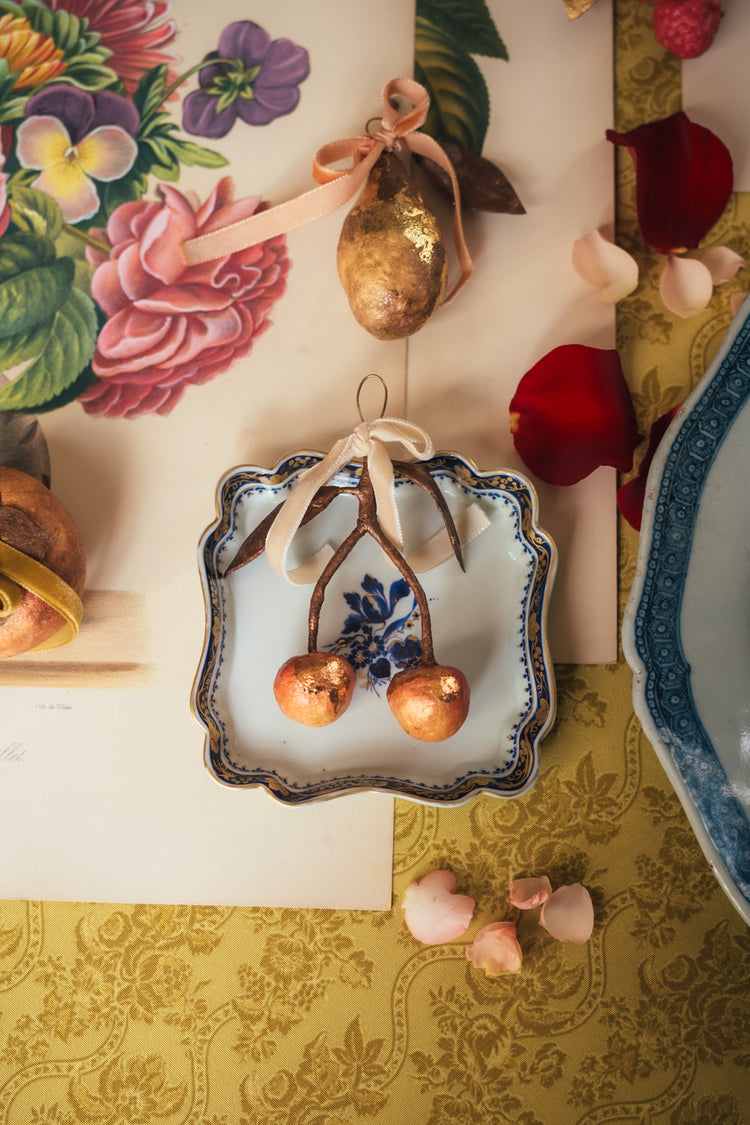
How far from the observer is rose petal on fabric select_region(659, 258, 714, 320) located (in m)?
0.53

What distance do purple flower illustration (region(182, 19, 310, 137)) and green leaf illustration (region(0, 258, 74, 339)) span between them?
0.47ft

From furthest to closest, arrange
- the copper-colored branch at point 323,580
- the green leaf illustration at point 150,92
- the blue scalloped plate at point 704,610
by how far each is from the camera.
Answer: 1. the green leaf illustration at point 150,92
2. the copper-colored branch at point 323,580
3. the blue scalloped plate at point 704,610

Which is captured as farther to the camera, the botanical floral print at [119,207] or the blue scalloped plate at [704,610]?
the botanical floral print at [119,207]

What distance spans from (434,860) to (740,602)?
25 centimetres

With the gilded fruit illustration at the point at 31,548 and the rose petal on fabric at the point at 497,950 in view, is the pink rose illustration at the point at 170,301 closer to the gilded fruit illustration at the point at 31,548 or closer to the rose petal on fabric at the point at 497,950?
the gilded fruit illustration at the point at 31,548

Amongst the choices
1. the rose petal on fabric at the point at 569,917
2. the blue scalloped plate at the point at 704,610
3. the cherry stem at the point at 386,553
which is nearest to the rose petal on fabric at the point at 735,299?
the blue scalloped plate at the point at 704,610

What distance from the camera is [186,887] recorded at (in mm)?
516

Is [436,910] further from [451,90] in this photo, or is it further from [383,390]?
[451,90]

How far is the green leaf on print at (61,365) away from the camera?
0.56 metres

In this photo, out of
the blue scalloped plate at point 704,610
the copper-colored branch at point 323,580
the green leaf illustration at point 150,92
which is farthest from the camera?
the green leaf illustration at point 150,92

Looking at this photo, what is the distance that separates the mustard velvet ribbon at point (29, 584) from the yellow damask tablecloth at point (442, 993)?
0.21 meters

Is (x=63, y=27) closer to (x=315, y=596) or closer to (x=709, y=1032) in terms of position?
(x=315, y=596)

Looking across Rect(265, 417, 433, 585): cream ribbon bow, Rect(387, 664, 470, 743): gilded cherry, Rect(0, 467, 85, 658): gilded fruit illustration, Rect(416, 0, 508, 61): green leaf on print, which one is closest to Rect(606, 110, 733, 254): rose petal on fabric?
Rect(416, 0, 508, 61): green leaf on print

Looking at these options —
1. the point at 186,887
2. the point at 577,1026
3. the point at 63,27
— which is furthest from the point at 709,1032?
the point at 63,27
